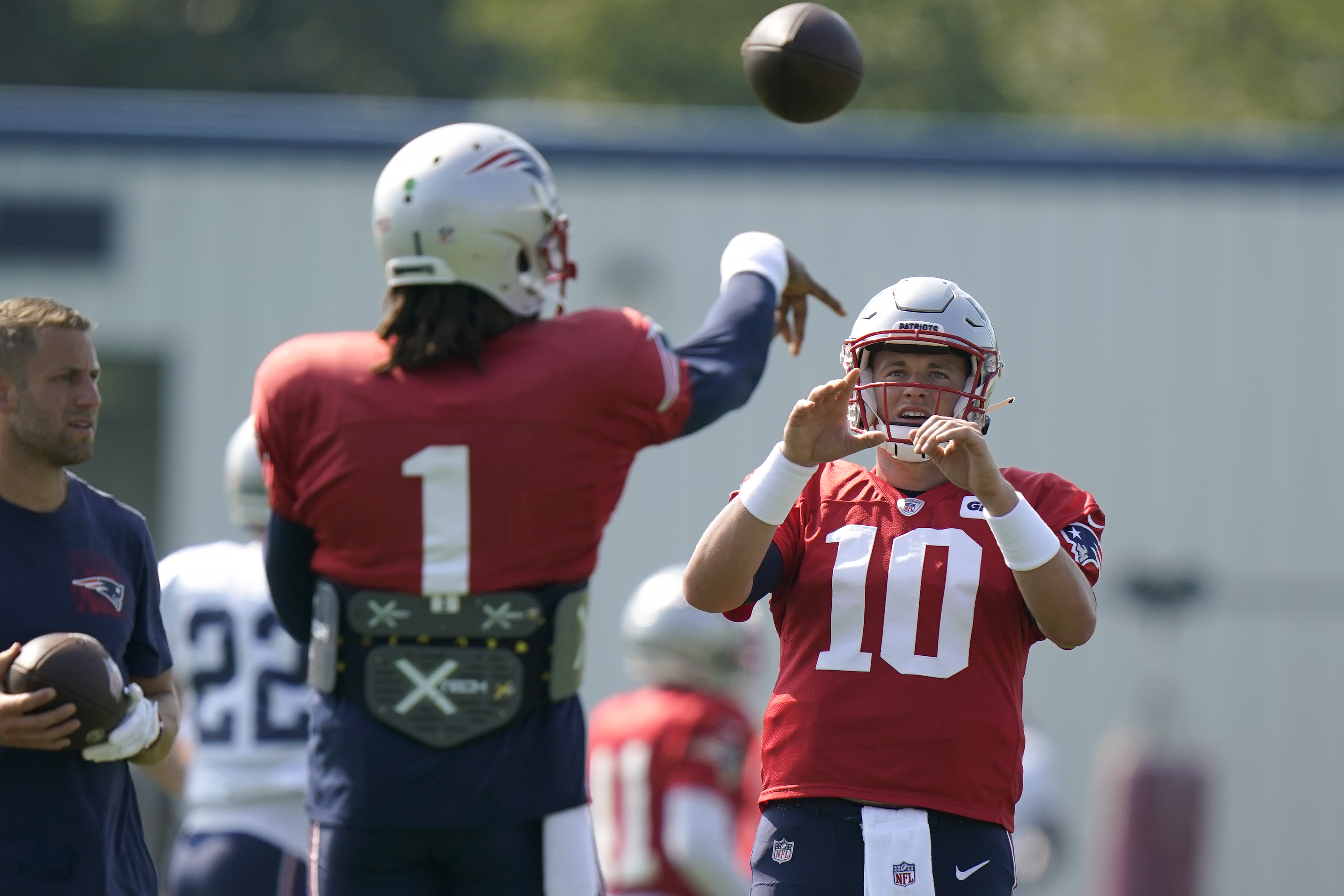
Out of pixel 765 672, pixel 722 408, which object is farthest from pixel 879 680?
pixel 765 672

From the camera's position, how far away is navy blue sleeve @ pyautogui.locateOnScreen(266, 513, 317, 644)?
3900 millimetres

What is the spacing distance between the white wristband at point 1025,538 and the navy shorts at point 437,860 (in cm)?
114

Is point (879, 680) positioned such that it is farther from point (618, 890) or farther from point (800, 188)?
point (800, 188)

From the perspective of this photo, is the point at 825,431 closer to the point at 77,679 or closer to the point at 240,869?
the point at 77,679

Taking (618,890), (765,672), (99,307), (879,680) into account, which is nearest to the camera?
(879,680)

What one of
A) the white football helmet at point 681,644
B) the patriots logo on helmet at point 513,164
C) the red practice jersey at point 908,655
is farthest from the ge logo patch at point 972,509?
the white football helmet at point 681,644

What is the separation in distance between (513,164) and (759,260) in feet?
2.15

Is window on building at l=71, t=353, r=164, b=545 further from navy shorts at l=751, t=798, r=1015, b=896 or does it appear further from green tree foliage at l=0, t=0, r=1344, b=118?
green tree foliage at l=0, t=0, r=1344, b=118

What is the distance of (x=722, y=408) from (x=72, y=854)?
1.69m

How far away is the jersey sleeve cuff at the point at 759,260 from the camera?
14.1ft

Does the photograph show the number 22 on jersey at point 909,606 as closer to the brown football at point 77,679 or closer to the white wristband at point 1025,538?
the white wristband at point 1025,538

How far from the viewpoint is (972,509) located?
12.3 ft

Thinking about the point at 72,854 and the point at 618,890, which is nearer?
the point at 72,854

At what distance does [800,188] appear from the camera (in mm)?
11758
